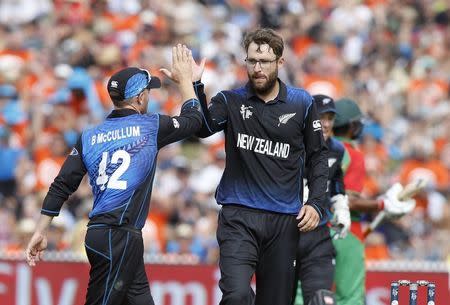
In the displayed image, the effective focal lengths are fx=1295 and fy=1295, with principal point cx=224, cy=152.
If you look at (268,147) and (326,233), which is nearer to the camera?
(268,147)

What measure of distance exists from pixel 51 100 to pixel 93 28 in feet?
6.24

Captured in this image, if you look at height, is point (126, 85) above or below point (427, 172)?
below

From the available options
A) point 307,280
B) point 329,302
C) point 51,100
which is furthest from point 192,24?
point 329,302

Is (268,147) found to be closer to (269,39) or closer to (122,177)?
(269,39)

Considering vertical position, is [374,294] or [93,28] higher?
[93,28]

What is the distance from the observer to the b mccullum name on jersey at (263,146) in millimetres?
9180

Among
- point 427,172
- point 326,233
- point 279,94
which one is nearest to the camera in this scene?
point 279,94

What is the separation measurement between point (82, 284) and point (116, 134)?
15.2 ft

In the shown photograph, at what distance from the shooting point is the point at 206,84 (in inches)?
688

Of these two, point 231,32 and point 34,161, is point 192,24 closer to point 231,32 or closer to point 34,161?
point 231,32

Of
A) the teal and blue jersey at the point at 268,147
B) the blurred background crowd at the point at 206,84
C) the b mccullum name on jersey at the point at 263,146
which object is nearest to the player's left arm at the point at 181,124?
the teal and blue jersey at the point at 268,147

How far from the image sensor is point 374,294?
13.2 meters

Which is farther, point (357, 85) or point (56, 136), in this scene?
point (357, 85)

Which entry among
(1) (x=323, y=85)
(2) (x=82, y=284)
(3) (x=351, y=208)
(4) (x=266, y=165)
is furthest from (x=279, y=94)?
(1) (x=323, y=85)
